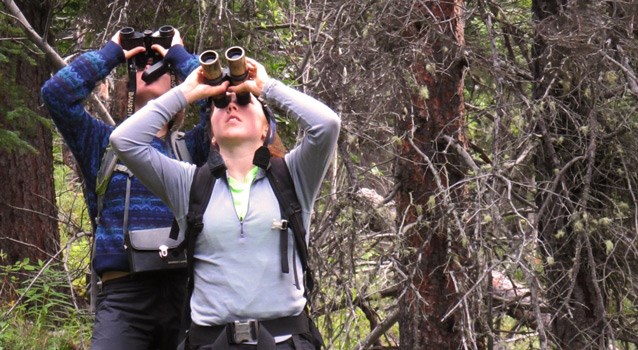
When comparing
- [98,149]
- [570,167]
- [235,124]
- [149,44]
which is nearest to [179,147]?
[98,149]

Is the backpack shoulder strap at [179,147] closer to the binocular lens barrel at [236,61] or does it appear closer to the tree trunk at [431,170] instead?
the binocular lens barrel at [236,61]

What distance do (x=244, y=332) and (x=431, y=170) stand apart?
2554 millimetres

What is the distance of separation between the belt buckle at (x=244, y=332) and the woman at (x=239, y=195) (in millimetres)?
12

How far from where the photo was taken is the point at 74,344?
6797 millimetres

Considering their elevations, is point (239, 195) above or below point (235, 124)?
below

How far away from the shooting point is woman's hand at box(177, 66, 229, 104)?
3.48 m

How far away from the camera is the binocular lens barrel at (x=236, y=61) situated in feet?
11.3

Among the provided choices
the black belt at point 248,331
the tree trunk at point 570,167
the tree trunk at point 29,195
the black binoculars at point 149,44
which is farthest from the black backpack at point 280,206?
the tree trunk at point 29,195

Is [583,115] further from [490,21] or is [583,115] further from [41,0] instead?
[41,0]

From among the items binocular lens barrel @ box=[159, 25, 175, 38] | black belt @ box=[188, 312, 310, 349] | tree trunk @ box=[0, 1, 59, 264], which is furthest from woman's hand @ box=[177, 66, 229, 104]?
tree trunk @ box=[0, 1, 59, 264]

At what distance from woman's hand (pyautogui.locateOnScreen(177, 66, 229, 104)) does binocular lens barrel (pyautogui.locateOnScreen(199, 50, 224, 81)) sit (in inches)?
1.4

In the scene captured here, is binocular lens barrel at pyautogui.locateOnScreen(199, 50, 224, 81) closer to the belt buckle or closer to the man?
the man

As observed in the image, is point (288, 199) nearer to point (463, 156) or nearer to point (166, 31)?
point (166, 31)

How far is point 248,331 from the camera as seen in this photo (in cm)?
327
